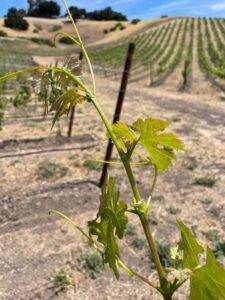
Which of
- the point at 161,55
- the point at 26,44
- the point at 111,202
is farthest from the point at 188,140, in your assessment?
the point at 26,44

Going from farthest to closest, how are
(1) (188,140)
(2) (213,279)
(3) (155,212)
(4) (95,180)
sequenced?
(1) (188,140) < (4) (95,180) < (3) (155,212) < (2) (213,279)

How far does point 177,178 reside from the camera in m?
7.53

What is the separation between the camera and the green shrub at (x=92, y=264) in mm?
4512

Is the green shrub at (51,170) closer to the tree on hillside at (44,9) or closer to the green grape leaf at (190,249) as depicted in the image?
the green grape leaf at (190,249)

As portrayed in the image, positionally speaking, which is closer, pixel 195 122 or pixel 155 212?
pixel 155 212

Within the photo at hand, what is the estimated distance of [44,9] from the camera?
98.6 metres

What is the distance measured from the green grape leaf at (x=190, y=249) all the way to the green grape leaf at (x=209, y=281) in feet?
0.22

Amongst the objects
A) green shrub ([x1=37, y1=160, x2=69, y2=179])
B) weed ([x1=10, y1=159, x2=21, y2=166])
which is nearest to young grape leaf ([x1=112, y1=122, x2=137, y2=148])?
green shrub ([x1=37, y1=160, x2=69, y2=179])

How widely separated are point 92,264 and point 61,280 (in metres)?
0.37

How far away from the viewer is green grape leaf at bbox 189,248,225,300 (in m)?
0.83

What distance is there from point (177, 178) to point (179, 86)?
1575 cm

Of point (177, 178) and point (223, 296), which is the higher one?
point (223, 296)

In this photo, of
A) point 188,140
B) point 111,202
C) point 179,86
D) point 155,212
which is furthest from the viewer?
point 179,86

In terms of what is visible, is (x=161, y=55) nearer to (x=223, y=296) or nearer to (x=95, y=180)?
(x=95, y=180)
